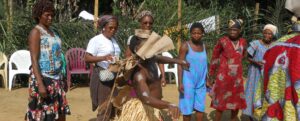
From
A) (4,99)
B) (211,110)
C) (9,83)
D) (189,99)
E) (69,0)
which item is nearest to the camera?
(189,99)

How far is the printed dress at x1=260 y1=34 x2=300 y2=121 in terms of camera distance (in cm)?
303

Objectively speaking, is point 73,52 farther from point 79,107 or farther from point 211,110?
point 211,110

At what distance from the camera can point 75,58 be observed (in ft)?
30.3

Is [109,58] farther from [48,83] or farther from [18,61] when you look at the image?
[18,61]

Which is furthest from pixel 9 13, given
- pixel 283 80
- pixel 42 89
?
pixel 283 80

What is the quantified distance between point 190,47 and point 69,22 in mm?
4958

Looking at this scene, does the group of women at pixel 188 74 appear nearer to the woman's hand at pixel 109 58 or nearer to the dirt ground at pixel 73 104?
the woman's hand at pixel 109 58

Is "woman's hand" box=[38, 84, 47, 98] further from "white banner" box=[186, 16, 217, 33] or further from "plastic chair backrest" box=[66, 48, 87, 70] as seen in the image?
"white banner" box=[186, 16, 217, 33]

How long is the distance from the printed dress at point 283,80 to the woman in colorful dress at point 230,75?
267cm

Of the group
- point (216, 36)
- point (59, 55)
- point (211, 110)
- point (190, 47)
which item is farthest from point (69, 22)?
point (59, 55)

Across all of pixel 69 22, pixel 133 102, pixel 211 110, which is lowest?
pixel 211 110

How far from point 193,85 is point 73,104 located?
285 centimetres

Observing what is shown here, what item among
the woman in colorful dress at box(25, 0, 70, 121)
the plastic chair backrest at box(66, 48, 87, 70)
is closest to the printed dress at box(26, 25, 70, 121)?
the woman in colorful dress at box(25, 0, 70, 121)

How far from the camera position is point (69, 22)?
10.1 metres
